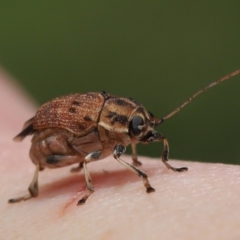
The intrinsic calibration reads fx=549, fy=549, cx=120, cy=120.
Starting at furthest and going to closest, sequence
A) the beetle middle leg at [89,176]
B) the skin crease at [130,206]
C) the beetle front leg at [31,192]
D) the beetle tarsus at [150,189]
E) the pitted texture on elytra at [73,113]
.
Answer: the pitted texture on elytra at [73,113]
the beetle front leg at [31,192]
the beetle middle leg at [89,176]
the beetle tarsus at [150,189]
the skin crease at [130,206]

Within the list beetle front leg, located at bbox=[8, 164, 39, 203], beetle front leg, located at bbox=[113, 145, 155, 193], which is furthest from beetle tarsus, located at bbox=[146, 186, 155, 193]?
beetle front leg, located at bbox=[8, 164, 39, 203]

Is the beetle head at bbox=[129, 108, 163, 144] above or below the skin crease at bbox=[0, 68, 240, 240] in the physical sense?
above

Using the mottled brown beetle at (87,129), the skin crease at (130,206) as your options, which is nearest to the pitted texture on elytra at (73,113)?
the mottled brown beetle at (87,129)

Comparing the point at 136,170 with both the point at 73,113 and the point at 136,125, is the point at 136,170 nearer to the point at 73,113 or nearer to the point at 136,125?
the point at 136,125

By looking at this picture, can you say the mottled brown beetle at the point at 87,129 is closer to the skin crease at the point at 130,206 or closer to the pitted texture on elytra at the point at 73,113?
the pitted texture on elytra at the point at 73,113

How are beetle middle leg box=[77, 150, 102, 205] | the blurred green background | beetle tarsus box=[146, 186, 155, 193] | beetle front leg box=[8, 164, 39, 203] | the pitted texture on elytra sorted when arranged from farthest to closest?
the blurred green background < the pitted texture on elytra < beetle front leg box=[8, 164, 39, 203] < beetle middle leg box=[77, 150, 102, 205] < beetle tarsus box=[146, 186, 155, 193]

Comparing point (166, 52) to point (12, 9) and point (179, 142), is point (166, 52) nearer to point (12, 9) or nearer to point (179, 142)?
point (179, 142)

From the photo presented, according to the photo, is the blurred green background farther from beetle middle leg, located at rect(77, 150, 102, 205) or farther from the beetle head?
beetle middle leg, located at rect(77, 150, 102, 205)

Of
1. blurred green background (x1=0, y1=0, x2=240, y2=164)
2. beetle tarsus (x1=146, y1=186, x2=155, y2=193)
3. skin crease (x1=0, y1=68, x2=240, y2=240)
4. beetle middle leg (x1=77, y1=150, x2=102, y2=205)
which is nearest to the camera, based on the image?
skin crease (x1=0, y1=68, x2=240, y2=240)
